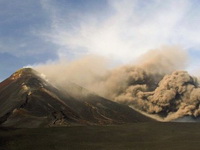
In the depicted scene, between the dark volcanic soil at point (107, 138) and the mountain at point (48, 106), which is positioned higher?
the mountain at point (48, 106)

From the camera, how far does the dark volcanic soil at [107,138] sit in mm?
60000

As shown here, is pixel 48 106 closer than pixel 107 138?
No

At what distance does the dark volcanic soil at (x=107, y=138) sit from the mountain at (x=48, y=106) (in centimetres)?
2778

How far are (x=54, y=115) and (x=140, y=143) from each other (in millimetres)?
55428

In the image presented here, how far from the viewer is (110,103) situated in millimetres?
158375

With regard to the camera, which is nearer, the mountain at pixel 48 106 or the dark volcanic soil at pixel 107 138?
the dark volcanic soil at pixel 107 138

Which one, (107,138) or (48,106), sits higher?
(48,106)

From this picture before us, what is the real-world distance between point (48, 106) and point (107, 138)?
57700 mm

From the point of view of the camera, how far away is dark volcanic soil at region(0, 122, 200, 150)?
197ft

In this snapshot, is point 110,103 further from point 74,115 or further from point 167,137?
point 167,137

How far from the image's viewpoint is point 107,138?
70.0 meters

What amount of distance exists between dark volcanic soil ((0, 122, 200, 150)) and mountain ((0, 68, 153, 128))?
2778 cm

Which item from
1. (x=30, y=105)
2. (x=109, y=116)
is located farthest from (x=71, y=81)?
(x=30, y=105)

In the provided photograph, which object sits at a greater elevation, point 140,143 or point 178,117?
point 178,117
